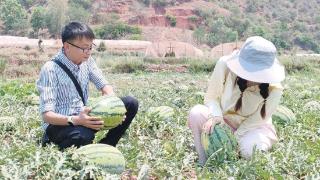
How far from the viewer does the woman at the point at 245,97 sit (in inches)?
157

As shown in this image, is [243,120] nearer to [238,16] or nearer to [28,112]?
[28,112]

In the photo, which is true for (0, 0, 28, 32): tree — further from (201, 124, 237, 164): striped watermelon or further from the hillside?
(201, 124, 237, 164): striped watermelon

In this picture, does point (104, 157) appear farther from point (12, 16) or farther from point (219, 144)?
point (12, 16)

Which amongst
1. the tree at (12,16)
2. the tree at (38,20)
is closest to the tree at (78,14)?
the tree at (38,20)

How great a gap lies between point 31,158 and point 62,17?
251 feet

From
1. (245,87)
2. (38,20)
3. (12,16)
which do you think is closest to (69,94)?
(245,87)

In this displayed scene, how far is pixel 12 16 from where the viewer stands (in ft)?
259

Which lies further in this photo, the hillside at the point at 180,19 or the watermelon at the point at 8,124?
the hillside at the point at 180,19

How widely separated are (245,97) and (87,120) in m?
1.40

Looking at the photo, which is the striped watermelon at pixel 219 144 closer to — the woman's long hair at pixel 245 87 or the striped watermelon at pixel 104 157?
the woman's long hair at pixel 245 87

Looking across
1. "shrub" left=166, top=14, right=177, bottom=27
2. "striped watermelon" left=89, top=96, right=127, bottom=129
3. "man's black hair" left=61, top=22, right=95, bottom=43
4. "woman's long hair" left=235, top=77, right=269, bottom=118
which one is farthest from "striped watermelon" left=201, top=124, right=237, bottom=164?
"shrub" left=166, top=14, right=177, bottom=27

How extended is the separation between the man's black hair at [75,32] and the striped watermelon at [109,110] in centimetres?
51

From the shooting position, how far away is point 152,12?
85.0m

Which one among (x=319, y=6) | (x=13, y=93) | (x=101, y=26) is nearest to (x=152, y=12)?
(x=101, y=26)
